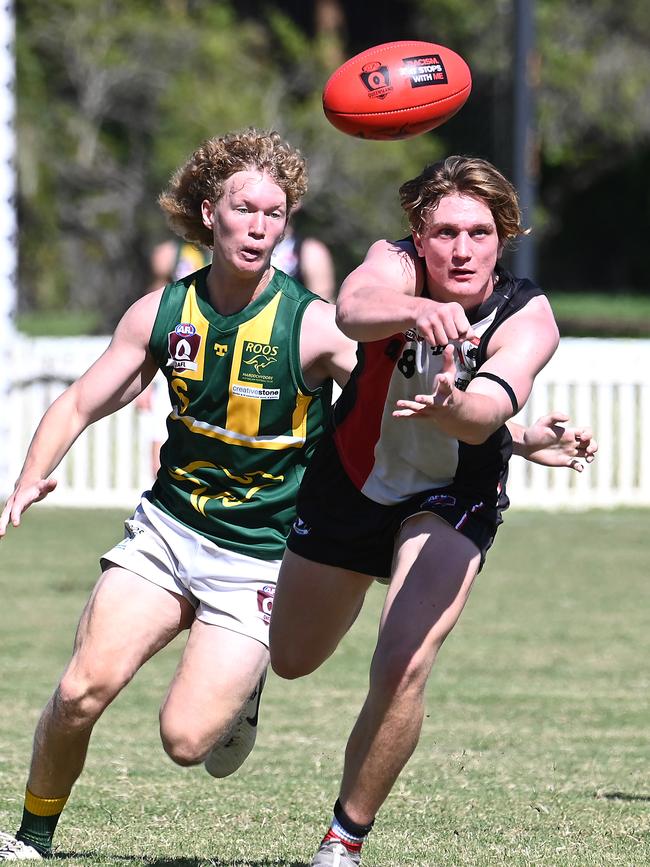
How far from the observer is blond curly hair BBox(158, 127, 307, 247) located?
5.04 metres

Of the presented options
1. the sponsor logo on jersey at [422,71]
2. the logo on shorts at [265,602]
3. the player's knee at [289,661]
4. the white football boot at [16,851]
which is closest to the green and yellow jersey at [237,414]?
the logo on shorts at [265,602]

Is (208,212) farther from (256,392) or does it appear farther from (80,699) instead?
(80,699)

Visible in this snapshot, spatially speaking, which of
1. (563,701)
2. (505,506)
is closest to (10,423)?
(563,701)

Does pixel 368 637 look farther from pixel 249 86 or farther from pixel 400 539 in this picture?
pixel 249 86

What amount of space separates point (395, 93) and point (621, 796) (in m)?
2.63

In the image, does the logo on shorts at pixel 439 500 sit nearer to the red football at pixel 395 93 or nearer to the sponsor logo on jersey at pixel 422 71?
the red football at pixel 395 93

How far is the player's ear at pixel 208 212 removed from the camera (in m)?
5.08

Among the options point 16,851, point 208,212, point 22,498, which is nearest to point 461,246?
point 208,212

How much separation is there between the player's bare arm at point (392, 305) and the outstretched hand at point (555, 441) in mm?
620

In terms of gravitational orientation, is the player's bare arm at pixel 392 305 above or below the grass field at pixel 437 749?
above

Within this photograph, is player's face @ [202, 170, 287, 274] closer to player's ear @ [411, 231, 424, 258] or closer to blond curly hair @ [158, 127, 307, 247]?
blond curly hair @ [158, 127, 307, 247]

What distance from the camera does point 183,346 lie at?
4938mm

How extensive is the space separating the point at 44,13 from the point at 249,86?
4.69m

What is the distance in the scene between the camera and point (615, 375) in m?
13.7
